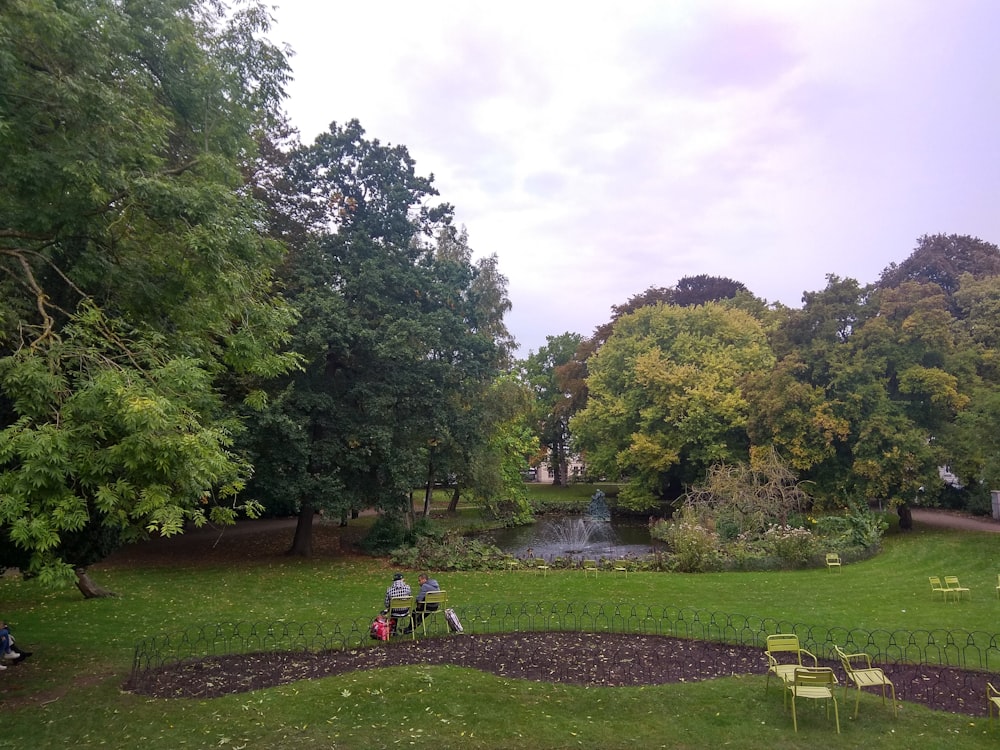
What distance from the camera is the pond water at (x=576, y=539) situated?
26.7m

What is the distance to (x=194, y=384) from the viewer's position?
7.06 m

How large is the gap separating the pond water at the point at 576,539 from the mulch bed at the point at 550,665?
1206 centimetres

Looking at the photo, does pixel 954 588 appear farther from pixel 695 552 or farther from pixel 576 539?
pixel 576 539

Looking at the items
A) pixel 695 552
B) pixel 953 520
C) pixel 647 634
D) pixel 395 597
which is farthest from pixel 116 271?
pixel 953 520

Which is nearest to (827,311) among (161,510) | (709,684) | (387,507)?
(387,507)

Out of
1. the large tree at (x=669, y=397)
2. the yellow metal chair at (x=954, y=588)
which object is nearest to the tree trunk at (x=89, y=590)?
the yellow metal chair at (x=954, y=588)

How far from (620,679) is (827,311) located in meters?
22.3

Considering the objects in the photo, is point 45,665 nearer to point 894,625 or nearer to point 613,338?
point 894,625

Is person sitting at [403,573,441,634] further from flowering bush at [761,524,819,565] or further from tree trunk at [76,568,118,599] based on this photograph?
flowering bush at [761,524,819,565]

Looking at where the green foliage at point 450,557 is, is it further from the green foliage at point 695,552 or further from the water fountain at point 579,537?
the green foliage at point 695,552

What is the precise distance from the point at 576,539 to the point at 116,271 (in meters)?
26.2

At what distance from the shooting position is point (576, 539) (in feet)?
104

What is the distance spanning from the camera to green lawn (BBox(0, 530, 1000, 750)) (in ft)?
24.9

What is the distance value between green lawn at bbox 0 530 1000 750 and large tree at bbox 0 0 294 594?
7.08 feet
